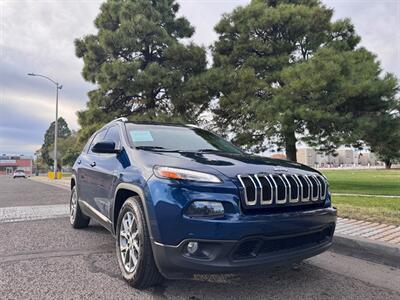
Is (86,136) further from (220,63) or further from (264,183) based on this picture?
(264,183)

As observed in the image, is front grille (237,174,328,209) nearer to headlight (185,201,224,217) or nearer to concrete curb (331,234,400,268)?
headlight (185,201,224,217)

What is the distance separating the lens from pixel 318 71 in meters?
13.5

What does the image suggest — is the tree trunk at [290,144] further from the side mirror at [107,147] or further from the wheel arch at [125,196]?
the wheel arch at [125,196]

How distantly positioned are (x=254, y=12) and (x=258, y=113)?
19.2 feet

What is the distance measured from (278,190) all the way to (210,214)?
2.10ft

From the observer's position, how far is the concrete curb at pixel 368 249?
4188 mm

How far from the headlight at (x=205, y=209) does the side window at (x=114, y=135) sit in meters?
1.68

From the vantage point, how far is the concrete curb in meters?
4.19

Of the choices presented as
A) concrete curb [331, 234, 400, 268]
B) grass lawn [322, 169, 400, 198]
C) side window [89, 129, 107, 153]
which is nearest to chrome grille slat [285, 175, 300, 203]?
concrete curb [331, 234, 400, 268]

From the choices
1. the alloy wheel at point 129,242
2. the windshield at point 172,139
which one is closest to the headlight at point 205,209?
the alloy wheel at point 129,242

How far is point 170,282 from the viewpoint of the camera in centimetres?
339

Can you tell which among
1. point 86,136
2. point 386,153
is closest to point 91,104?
point 86,136

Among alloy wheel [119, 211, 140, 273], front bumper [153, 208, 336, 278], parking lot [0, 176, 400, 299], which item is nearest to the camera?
front bumper [153, 208, 336, 278]

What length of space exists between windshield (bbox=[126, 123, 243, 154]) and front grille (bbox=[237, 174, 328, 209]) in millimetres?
1165
